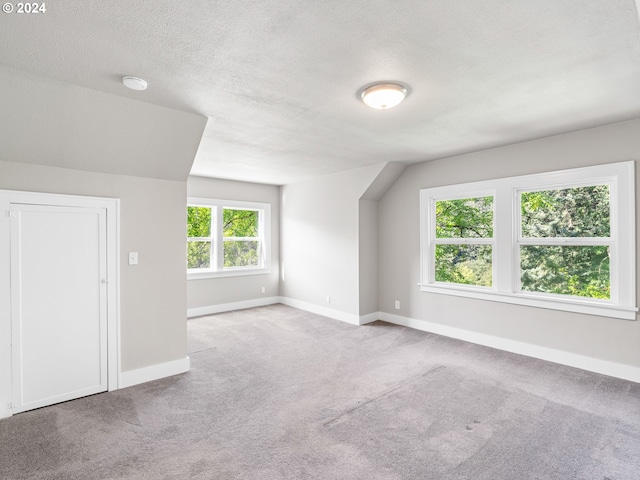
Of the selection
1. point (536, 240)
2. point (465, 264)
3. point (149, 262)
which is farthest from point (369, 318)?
point (149, 262)

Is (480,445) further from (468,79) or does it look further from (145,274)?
(145,274)

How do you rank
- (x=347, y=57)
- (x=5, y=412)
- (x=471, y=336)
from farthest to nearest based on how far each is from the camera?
(x=471, y=336)
(x=5, y=412)
(x=347, y=57)

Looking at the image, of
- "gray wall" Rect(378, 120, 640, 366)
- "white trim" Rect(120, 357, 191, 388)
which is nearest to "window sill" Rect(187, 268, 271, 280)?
"white trim" Rect(120, 357, 191, 388)

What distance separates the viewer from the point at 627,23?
1.71 meters

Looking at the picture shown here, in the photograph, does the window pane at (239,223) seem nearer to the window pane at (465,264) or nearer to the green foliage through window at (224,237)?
the green foliage through window at (224,237)

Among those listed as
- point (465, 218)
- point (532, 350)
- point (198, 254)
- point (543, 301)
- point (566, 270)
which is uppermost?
point (465, 218)

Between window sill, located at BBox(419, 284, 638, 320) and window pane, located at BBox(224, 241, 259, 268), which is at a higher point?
window pane, located at BBox(224, 241, 259, 268)

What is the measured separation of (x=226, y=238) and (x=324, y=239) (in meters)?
1.89

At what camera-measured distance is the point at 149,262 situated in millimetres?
3316

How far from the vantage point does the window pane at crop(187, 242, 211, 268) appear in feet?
19.1

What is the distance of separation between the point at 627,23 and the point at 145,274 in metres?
3.99

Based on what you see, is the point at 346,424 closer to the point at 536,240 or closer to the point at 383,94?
the point at 383,94

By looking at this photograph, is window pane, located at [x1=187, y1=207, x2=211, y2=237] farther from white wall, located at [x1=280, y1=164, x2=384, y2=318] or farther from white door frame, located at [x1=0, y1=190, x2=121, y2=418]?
white door frame, located at [x1=0, y1=190, x2=121, y2=418]

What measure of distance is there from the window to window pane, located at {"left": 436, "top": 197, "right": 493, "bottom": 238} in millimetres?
3431
